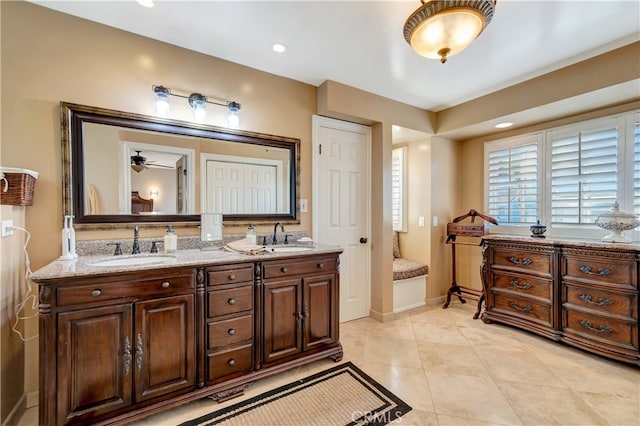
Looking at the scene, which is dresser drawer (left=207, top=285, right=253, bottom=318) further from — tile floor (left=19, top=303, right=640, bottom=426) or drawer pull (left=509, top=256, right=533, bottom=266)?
drawer pull (left=509, top=256, right=533, bottom=266)

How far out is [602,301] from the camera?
88.0 inches

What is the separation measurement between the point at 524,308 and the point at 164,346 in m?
3.22

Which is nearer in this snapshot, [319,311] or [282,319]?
[282,319]

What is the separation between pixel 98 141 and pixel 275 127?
1363 mm

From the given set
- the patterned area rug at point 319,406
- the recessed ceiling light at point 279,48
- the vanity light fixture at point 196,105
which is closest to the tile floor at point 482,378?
the patterned area rug at point 319,406

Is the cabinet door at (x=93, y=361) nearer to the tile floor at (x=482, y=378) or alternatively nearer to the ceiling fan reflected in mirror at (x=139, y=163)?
the tile floor at (x=482, y=378)

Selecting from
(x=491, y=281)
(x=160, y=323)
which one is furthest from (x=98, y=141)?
(x=491, y=281)

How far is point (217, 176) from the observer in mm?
2320

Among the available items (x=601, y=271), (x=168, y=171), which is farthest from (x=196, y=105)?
(x=601, y=271)

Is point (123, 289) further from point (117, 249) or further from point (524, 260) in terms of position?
point (524, 260)

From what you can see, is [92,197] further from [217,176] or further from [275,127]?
[275,127]

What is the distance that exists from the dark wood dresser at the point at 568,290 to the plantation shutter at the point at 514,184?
594mm

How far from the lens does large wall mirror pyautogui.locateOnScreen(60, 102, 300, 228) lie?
1.84 metres

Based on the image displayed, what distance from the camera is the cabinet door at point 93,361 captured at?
4.48 ft
